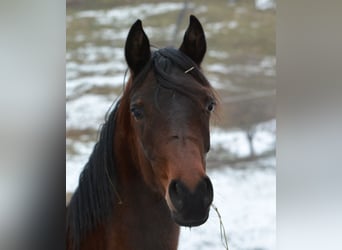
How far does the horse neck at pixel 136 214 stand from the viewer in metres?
1.43

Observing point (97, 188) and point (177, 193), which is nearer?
point (177, 193)

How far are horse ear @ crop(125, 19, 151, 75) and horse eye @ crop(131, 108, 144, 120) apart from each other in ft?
0.32

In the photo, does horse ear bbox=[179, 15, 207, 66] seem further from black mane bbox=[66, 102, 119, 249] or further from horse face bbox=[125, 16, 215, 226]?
black mane bbox=[66, 102, 119, 249]

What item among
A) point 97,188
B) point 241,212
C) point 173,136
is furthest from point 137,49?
point 241,212

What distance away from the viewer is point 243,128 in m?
1.56

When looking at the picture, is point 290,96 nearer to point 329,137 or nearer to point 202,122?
point 329,137

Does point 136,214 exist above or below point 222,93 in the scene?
below

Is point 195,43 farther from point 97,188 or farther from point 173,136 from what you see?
point 97,188

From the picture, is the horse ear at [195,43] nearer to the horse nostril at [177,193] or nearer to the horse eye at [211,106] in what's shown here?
the horse eye at [211,106]

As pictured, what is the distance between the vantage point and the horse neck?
56.3 inches

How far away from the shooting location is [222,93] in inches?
60.4

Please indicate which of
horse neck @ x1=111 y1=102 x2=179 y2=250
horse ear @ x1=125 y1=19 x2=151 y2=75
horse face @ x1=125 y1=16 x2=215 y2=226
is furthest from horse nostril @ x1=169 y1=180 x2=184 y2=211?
horse ear @ x1=125 y1=19 x2=151 y2=75

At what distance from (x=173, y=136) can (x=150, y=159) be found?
9 cm

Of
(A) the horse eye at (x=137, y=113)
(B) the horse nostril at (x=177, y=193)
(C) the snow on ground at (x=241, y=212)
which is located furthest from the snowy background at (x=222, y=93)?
(B) the horse nostril at (x=177, y=193)
